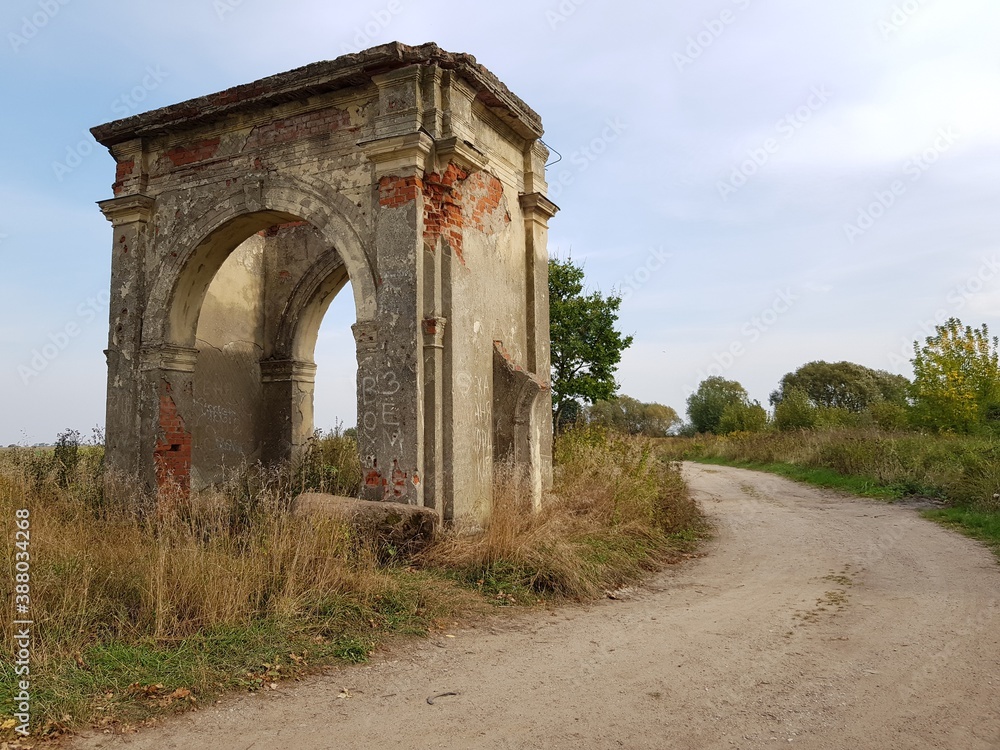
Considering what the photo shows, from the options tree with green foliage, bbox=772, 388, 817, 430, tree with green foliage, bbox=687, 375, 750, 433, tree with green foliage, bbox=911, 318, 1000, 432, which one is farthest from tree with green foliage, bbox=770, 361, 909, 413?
tree with green foliage, bbox=911, 318, 1000, 432

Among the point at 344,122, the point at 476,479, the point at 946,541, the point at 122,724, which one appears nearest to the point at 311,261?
the point at 344,122

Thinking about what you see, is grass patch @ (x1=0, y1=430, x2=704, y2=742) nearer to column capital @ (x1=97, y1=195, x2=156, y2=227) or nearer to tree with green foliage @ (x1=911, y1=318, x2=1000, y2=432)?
column capital @ (x1=97, y1=195, x2=156, y2=227)

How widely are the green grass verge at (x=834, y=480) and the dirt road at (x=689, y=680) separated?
6.18 meters

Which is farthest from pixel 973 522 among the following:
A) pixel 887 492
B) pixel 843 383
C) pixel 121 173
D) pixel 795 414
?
pixel 843 383

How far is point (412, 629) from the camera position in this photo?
4719 mm

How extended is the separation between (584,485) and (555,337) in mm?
8184

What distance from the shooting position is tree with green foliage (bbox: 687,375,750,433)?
145 feet

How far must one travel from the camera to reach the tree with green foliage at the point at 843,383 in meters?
44.2

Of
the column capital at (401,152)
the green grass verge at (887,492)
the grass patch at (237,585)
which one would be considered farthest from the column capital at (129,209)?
the green grass verge at (887,492)

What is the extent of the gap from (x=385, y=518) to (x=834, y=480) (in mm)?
11834

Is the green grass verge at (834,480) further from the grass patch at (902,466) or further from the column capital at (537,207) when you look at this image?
the column capital at (537,207)

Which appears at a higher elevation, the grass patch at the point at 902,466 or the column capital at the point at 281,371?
the column capital at the point at 281,371

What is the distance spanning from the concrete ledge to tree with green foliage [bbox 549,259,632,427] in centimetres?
1039

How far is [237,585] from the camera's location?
4.50 meters
